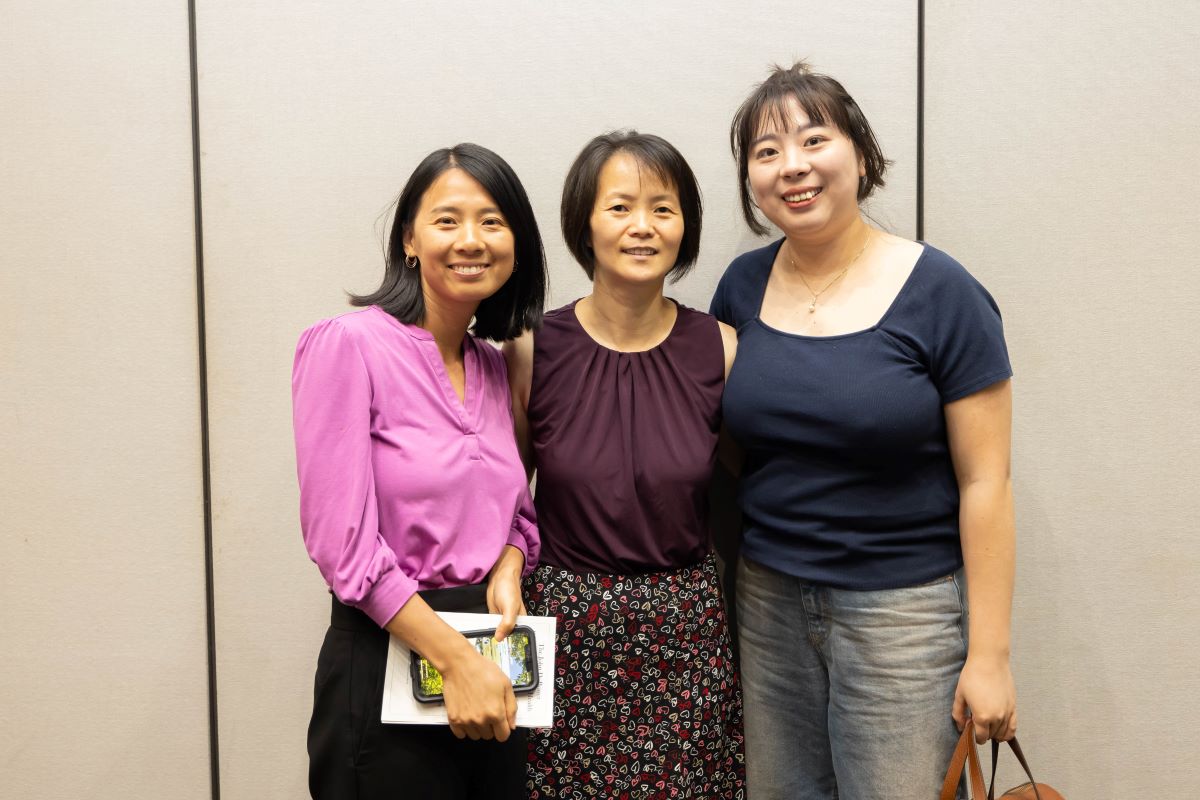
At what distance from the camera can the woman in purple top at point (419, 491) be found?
1.24 meters

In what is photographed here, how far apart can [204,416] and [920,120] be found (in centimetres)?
167

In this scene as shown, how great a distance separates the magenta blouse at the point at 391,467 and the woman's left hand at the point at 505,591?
0.09ft

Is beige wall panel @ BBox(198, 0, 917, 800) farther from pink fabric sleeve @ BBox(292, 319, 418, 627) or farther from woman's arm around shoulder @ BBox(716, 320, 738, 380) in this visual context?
pink fabric sleeve @ BBox(292, 319, 418, 627)

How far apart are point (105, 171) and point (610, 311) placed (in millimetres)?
1144

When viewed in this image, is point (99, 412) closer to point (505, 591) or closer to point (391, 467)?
point (391, 467)

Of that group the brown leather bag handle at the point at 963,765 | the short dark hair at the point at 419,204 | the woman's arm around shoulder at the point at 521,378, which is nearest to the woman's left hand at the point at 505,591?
the woman's arm around shoulder at the point at 521,378

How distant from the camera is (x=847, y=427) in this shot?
1.45 metres

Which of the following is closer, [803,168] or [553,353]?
[803,168]

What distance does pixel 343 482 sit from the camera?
123 centimetres

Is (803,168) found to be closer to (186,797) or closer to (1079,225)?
(1079,225)

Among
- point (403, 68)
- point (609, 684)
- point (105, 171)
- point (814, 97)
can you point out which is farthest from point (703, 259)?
point (105, 171)

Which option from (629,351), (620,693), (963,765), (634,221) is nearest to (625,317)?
(629,351)

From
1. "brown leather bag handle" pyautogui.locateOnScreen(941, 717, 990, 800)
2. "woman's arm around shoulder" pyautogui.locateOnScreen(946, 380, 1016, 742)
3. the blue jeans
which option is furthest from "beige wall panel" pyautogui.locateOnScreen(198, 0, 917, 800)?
"brown leather bag handle" pyautogui.locateOnScreen(941, 717, 990, 800)

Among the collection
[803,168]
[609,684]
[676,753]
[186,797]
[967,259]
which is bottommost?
[186,797]
